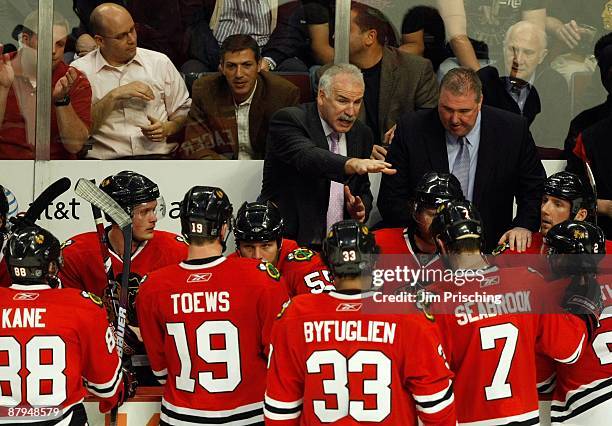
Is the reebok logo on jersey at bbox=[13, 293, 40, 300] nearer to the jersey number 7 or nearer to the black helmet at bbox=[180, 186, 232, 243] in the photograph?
the black helmet at bbox=[180, 186, 232, 243]

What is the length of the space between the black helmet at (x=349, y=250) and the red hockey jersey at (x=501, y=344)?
0.36 metres

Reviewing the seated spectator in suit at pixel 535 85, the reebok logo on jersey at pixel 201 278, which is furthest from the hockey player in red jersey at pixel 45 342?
A: the seated spectator in suit at pixel 535 85

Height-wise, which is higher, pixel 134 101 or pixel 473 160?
pixel 134 101

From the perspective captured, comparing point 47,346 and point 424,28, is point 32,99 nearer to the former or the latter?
point 424,28

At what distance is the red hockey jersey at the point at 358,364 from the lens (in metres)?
3.82

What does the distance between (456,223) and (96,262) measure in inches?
Result: 69.6

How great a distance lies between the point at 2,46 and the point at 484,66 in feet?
8.61

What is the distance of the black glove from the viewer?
4.21 m

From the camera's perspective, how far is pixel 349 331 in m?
3.83

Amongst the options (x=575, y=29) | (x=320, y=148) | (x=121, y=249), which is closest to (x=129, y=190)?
(x=121, y=249)

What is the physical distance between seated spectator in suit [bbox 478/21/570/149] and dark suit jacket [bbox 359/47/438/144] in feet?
1.32

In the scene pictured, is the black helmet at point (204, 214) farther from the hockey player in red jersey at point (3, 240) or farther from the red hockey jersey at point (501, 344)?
the hockey player in red jersey at point (3, 240)

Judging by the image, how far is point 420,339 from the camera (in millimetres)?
3818

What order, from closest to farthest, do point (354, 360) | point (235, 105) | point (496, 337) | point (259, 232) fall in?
point (354, 360)
point (496, 337)
point (259, 232)
point (235, 105)
